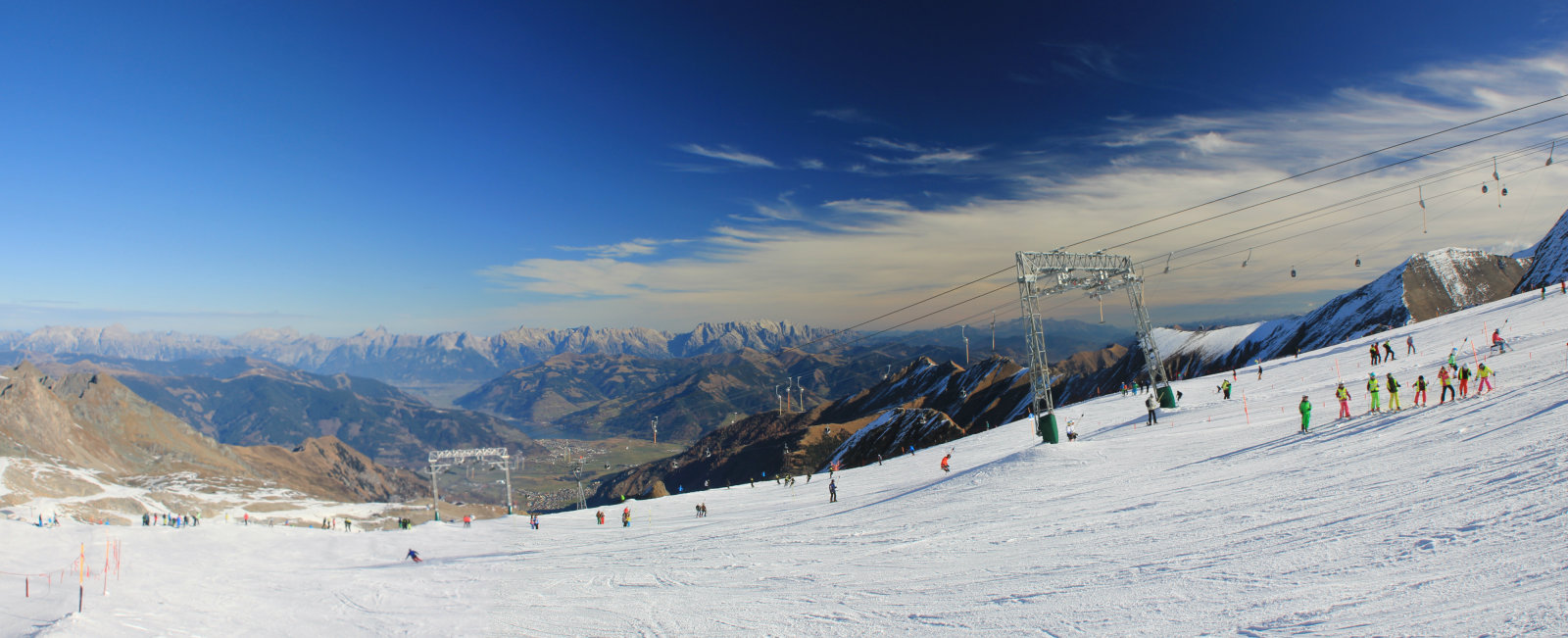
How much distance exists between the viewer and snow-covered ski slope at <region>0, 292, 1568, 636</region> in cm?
848

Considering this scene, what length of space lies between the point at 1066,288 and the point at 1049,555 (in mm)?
34032

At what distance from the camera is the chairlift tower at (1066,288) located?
40.0 metres

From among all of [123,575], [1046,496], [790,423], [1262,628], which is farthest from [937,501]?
[790,423]

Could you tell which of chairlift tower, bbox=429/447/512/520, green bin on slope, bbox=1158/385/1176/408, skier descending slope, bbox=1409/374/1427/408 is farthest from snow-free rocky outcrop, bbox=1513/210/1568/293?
chairlift tower, bbox=429/447/512/520

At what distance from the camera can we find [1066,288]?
4319 centimetres

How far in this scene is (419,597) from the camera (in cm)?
1984

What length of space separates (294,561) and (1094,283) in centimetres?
4955

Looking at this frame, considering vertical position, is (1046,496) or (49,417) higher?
(49,417)

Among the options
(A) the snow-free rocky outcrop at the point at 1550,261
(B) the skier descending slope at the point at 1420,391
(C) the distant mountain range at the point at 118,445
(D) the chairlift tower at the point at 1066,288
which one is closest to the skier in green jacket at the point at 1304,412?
(B) the skier descending slope at the point at 1420,391

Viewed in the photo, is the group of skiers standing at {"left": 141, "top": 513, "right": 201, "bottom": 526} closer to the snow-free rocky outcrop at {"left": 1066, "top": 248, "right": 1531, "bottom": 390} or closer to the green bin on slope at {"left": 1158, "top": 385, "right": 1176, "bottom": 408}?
the green bin on slope at {"left": 1158, "top": 385, "right": 1176, "bottom": 408}

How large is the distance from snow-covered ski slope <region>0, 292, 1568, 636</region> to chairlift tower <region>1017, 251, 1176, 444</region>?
251 inches

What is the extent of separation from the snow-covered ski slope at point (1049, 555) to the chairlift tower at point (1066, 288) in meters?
Result: 6.38

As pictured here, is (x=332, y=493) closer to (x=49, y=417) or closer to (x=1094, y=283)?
(x=49, y=417)

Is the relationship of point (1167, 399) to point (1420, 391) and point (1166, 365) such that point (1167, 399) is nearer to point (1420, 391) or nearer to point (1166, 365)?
point (1420, 391)
